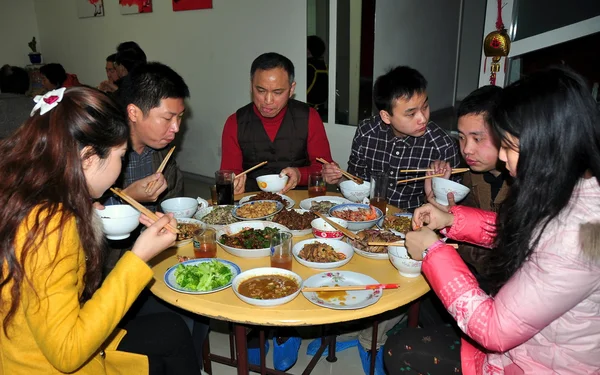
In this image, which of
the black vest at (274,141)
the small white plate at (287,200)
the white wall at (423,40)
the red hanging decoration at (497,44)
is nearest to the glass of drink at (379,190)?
the small white plate at (287,200)

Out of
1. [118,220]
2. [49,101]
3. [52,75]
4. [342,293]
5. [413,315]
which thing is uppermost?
[49,101]

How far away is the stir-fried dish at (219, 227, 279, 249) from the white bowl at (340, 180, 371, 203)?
62cm

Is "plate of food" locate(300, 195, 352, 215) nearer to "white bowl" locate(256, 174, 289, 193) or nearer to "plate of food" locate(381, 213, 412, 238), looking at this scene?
"white bowl" locate(256, 174, 289, 193)

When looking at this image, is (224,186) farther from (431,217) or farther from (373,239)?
(431,217)

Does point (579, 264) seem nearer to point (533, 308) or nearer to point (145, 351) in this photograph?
point (533, 308)

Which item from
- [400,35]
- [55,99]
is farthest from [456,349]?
[400,35]

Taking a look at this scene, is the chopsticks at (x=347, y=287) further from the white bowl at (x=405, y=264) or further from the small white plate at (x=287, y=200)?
the small white plate at (x=287, y=200)

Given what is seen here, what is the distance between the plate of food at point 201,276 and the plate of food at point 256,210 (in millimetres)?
446

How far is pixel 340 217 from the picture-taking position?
2.09 meters

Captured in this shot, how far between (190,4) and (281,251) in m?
4.86

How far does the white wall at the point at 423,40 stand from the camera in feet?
16.0

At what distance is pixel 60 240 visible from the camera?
117cm

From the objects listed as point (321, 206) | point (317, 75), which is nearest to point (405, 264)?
point (321, 206)

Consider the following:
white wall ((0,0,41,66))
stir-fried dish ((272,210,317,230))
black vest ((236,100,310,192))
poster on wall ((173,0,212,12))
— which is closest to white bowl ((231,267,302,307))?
stir-fried dish ((272,210,317,230))
